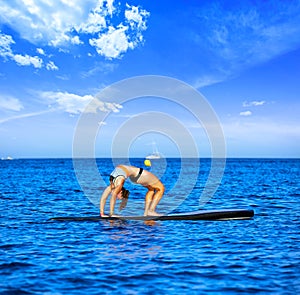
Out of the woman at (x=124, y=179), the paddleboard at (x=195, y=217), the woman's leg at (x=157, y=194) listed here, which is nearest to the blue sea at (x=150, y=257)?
the paddleboard at (x=195, y=217)

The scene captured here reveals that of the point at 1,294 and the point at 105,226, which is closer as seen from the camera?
the point at 1,294

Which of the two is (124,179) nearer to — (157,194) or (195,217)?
(157,194)

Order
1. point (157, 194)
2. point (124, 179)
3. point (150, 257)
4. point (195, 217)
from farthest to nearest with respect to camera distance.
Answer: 1. point (195, 217)
2. point (157, 194)
3. point (124, 179)
4. point (150, 257)

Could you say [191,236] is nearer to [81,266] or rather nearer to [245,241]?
[245,241]

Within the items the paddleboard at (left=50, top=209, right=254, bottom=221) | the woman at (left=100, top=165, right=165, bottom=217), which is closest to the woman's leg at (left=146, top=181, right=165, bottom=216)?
the woman at (left=100, top=165, right=165, bottom=217)

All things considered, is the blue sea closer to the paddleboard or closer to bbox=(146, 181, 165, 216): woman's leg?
the paddleboard

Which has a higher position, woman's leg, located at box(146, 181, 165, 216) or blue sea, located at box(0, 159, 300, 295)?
woman's leg, located at box(146, 181, 165, 216)

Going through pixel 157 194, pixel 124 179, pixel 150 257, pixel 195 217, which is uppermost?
pixel 124 179

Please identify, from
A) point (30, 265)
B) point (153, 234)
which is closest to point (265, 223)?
point (153, 234)

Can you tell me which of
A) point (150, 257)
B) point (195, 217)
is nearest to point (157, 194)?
point (195, 217)

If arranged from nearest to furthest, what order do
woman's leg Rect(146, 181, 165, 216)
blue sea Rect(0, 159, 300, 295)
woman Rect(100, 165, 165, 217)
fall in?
blue sea Rect(0, 159, 300, 295) → woman Rect(100, 165, 165, 217) → woman's leg Rect(146, 181, 165, 216)

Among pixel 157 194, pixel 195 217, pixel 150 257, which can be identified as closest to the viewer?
pixel 150 257

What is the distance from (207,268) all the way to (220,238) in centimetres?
355

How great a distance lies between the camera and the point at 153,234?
44.1 ft
